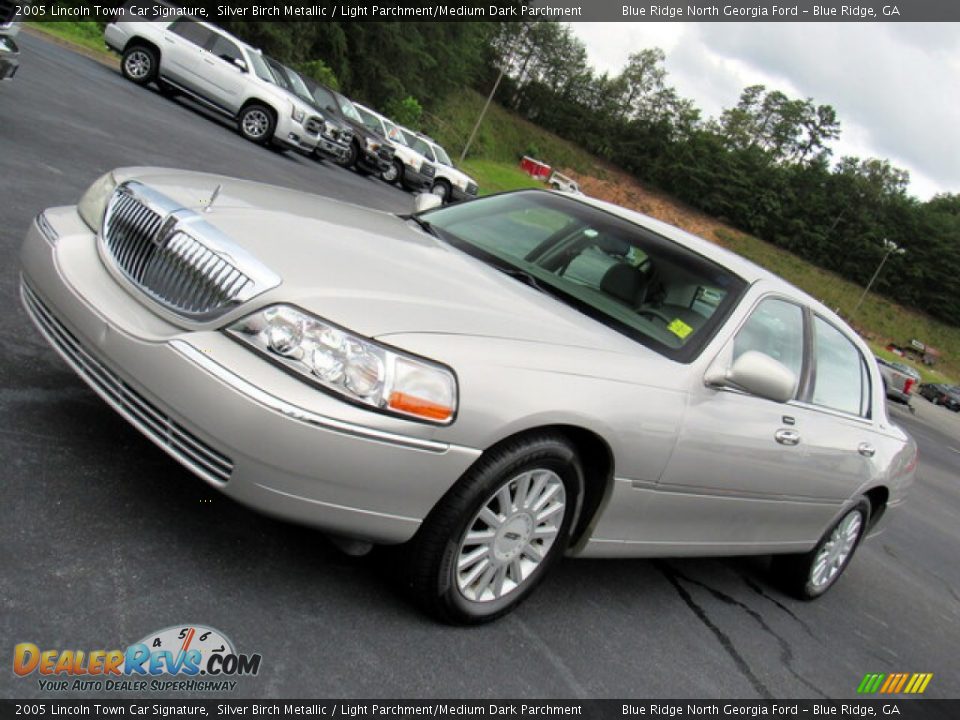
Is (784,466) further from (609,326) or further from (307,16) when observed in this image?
(307,16)

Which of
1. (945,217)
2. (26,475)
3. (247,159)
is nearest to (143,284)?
(26,475)

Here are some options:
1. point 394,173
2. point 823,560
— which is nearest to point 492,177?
point 394,173

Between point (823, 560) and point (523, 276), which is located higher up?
point (523, 276)

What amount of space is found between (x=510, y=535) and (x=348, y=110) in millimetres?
21296

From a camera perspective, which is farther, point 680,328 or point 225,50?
point 225,50

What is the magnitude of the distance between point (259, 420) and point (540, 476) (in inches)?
40.6

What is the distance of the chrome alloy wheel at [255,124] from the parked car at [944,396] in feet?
130

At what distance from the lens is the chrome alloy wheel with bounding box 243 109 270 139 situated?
1727 cm

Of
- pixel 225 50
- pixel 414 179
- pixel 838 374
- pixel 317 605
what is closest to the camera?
pixel 317 605

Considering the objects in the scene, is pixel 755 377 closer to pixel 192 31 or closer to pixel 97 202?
pixel 97 202

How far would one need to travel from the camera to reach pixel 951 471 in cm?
1499

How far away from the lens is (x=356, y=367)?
2529mm

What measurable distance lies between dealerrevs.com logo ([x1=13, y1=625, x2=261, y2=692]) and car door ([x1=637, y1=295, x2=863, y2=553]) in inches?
68.5

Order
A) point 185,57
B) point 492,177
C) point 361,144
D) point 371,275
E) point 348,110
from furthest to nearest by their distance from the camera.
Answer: point 492,177, point 348,110, point 361,144, point 185,57, point 371,275
